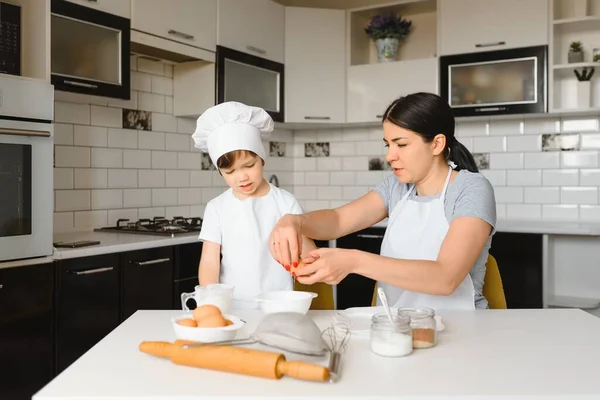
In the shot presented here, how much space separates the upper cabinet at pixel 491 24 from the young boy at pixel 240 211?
2210mm

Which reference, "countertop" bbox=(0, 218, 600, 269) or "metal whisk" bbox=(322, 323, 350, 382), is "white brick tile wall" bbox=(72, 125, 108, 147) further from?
"metal whisk" bbox=(322, 323, 350, 382)

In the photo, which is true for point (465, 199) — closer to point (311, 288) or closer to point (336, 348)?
point (311, 288)

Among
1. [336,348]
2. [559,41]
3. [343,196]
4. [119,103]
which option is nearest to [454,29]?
[559,41]

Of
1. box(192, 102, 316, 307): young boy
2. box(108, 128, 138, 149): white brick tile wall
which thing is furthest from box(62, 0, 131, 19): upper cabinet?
box(192, 102, 316, 307): young boy

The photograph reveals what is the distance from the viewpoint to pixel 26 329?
236 centimetres

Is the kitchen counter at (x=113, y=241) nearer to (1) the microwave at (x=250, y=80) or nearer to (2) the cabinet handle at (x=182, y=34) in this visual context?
(1) the microwave at (x=250, y=80)

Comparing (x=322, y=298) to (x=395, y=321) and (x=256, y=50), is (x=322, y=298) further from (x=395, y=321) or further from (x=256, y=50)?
(x=256, y=50)

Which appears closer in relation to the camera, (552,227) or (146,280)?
(146,280)

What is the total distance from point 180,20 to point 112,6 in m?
0.49

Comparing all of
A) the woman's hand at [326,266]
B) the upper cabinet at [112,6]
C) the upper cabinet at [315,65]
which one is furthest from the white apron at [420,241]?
the upper cabinet at [315,65]

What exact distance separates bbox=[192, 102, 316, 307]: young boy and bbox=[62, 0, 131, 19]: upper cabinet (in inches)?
44.5

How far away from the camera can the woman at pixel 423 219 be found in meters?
1.64

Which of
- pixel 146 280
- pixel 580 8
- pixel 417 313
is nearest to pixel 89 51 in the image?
pixel 146 280

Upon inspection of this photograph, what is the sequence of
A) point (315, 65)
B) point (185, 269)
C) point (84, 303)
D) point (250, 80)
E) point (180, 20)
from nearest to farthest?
point (84, 303) < point (185, 269) < point (180, 20) < point (250, 80) < point (315, 65)
